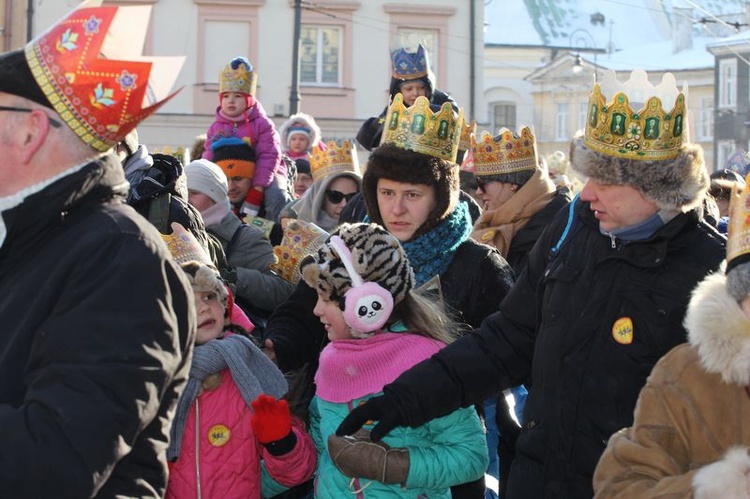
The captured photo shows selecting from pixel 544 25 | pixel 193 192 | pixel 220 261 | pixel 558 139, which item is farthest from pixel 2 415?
pixel 544 25

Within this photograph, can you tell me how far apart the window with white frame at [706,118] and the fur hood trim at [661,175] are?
185 ft

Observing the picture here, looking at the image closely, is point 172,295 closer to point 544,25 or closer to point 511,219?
point 511,219

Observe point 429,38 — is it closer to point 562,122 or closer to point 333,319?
point 562,122

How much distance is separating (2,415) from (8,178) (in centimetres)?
52

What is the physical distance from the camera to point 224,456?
4477mm

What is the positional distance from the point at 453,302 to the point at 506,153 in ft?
7.24

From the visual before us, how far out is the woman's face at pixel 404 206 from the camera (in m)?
5.19

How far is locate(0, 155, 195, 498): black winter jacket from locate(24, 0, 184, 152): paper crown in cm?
11

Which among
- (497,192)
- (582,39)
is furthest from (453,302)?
(582,39)

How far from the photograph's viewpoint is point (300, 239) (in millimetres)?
6094

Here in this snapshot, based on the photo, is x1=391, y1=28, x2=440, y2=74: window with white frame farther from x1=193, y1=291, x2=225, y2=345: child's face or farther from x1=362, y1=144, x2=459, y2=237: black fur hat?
x1=193, y1=291, x2=225, y2=345: child's face

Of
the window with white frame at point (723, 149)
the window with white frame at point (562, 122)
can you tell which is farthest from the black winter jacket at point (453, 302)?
the window with white frame at point (562, 122)

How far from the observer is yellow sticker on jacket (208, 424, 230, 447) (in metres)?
4.48

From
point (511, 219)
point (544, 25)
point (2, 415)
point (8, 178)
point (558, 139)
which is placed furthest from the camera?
point (544, 25)
